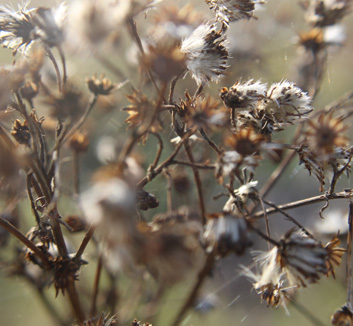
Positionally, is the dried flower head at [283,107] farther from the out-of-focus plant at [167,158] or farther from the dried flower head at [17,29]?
the dried flower head at [17,29]

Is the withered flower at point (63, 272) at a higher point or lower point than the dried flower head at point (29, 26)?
lower

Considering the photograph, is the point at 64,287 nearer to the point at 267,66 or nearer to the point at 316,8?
the point at 316,8

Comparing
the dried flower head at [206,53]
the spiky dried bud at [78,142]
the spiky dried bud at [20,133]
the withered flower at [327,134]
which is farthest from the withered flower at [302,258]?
the spiky dried bud at [78,142]

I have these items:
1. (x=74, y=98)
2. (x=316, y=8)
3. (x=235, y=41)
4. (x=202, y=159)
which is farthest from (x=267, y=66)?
(x=74, y=98)

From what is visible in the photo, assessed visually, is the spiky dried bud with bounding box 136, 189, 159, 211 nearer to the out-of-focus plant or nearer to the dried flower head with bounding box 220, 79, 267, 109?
the out-of-focus plant

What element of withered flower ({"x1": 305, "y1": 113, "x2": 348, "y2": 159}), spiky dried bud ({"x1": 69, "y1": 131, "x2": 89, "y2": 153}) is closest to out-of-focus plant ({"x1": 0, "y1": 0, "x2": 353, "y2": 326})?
withered flower ({"x1": 305, "y1": 113, "x2": 348, "y2": 159})

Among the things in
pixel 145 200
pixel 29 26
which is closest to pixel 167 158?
pixel 145 200
